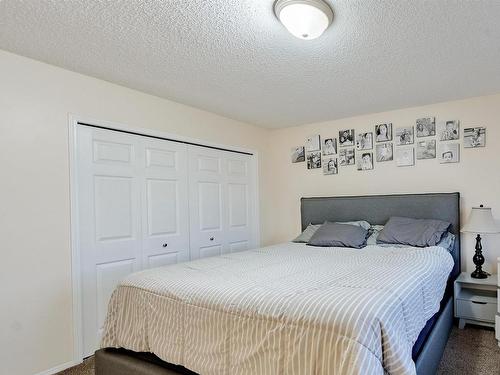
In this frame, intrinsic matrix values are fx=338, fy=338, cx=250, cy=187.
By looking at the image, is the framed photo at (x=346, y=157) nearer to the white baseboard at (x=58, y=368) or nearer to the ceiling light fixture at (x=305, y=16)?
the ceiling light fixture at (x=305, y=16)

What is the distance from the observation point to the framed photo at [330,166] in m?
4.06

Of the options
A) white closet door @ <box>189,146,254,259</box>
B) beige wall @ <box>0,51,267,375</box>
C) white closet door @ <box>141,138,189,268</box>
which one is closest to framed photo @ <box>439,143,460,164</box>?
white closet door @ <box>189,146,254,259</box>

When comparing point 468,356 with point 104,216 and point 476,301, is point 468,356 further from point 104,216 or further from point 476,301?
point 104,216

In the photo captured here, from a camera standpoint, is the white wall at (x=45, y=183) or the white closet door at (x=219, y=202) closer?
the white wall at (x=45, y=183)

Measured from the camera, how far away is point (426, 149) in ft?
11.5

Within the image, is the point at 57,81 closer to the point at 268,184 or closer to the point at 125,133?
the point at 125,133

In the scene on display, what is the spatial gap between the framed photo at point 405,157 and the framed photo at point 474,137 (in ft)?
1.60

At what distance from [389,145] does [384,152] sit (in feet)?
0.30

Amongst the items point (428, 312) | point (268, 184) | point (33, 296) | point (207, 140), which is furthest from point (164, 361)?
point (268, 184)

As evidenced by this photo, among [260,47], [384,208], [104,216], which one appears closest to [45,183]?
[104,216]

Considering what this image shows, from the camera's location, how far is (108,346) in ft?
6.59

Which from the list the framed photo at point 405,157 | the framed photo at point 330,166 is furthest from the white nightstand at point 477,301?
the framed photo at point 330,166

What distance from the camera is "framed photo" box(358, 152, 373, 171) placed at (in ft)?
12.6

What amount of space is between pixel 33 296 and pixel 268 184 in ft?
9.80
